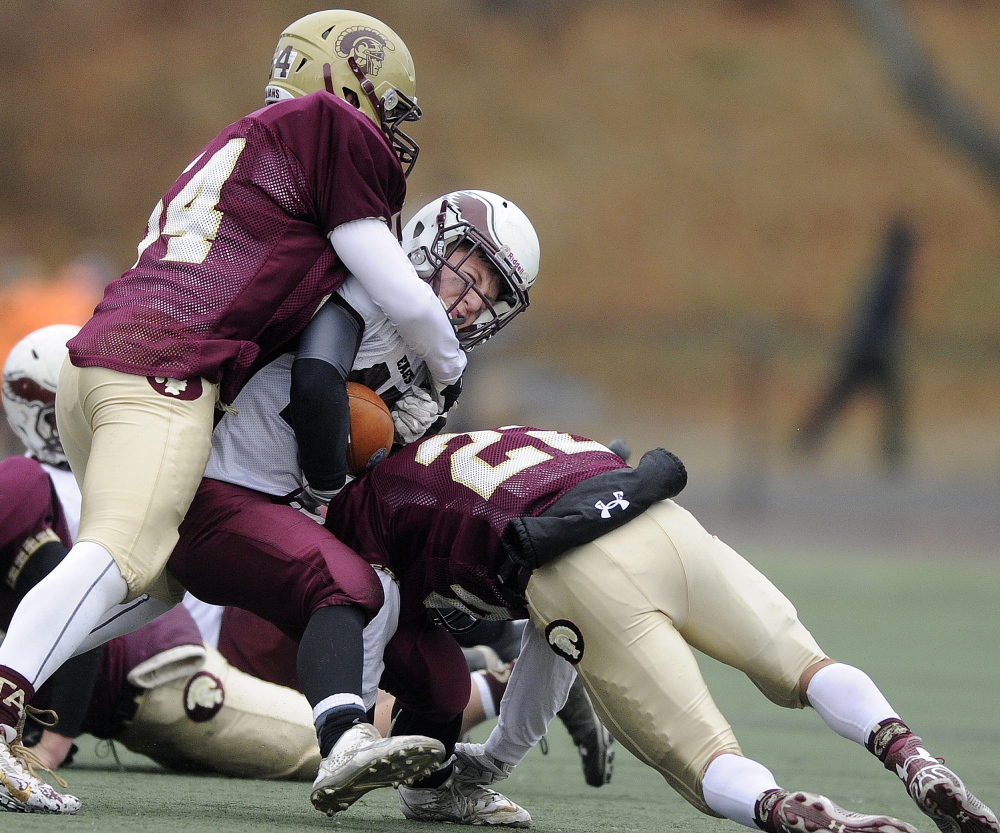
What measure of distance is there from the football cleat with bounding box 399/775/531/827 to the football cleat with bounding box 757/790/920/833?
0.75m

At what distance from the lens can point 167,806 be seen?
2932 mm

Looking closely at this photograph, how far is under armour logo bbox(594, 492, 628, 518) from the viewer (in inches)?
105

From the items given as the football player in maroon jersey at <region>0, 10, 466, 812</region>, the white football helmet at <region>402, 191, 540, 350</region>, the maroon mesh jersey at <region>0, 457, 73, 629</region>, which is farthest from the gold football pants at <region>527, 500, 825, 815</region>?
the maroon mesh jersey at <region>0, 457, 73, 629</region>

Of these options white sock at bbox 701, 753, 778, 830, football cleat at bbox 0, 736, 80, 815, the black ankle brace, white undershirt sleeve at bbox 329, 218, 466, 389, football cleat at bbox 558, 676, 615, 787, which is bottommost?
football cleat at bbox 0, 736, 80, 815

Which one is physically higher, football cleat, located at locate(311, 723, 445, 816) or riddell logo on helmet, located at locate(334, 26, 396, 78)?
riddell logo on helmet, located at locate(334, 26, 396, 78)

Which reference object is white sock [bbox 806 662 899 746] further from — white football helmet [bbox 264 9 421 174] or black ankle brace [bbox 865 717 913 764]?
white football helmet [bbox 264 9 421 174]

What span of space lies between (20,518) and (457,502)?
3.88 feet

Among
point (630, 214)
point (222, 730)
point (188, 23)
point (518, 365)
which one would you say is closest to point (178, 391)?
point (222, 730)

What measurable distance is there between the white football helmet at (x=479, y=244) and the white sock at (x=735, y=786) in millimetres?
1052

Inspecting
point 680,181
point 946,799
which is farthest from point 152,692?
point 680,181

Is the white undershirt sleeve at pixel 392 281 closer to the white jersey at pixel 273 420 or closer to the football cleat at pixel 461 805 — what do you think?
the white jersey at pixel 273 420

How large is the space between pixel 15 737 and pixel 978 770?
239 cm

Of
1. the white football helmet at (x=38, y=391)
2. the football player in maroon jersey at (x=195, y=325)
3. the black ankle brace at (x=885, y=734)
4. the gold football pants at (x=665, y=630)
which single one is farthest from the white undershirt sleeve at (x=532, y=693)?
the white football helmet at (x=38, y=391)

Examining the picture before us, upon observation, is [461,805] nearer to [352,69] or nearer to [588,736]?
[588,736]
